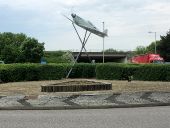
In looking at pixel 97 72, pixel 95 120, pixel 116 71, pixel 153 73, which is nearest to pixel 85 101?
pixel 95 120

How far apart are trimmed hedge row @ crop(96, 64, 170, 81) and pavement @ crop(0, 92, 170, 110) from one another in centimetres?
1394

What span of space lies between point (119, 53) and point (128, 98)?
131 meters

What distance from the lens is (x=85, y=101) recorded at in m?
19.0

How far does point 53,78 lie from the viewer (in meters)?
34.6

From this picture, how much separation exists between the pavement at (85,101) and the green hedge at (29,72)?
1328cm

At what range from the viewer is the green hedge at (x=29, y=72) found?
3303cm

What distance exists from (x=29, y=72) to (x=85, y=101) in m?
15.3

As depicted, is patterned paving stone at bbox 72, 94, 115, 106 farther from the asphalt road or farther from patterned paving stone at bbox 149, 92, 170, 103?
the asphalt road

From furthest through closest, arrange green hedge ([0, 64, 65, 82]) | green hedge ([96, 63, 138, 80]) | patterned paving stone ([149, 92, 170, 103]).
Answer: green hedge ([96, 63, 138, 80]) → green hedge ([0, 64, 65, 82]) → patterned paving stone ([149, 92, 170, 103])

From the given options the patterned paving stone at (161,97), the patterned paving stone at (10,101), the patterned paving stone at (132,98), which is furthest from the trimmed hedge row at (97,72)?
the patterned paving stone at (132,98)

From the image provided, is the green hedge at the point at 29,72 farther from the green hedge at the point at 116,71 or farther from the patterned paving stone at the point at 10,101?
the patterned paving stone at the point at 10,101

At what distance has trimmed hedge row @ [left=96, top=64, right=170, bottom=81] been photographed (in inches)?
1339

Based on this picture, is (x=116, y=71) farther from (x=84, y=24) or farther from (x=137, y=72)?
(x=84, y=24)

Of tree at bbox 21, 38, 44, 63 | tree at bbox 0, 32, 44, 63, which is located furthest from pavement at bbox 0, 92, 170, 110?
tree at bbox 0, 32, 44, 63
